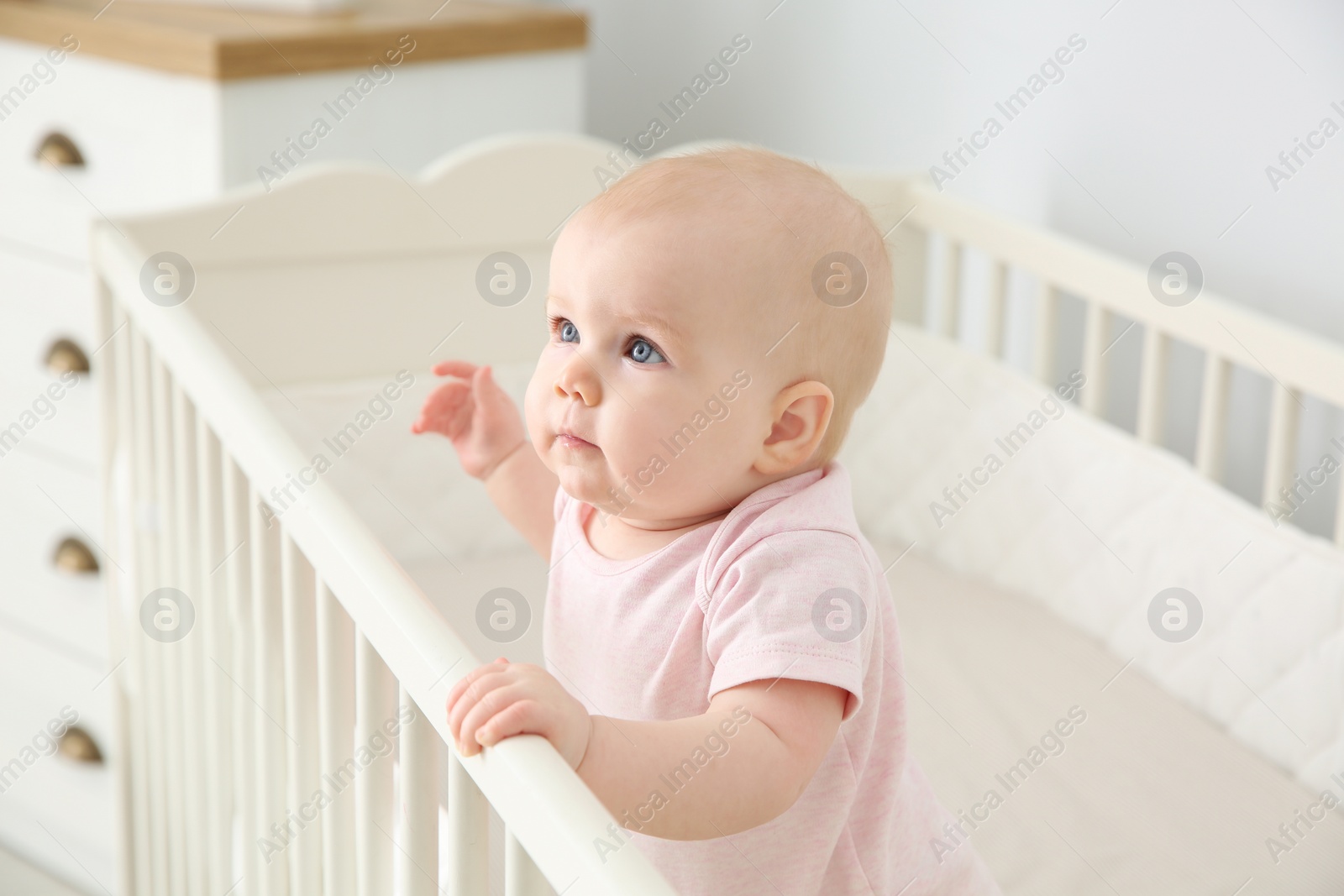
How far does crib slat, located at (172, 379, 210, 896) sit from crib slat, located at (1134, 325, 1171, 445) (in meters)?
0.85

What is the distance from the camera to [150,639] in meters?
1.27

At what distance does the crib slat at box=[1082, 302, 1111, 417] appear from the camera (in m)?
1.40

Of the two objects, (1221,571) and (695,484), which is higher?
(695,484)

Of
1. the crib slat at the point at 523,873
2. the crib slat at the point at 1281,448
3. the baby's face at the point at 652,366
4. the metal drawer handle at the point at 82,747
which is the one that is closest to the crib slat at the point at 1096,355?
the crib slat at the point at 1281,448

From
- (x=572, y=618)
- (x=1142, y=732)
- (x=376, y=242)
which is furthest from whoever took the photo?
(x=376, y=242)

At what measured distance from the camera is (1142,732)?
49.5 inches

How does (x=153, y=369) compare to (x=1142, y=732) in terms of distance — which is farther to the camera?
(x=1142, y=732)

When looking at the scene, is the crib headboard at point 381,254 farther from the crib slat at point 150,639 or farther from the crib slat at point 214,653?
the crib slat at point 214,653

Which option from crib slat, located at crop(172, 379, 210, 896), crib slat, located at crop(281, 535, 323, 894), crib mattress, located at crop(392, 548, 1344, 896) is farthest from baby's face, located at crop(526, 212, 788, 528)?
crib mattress, located at crop(392, 548, 1344, 896)

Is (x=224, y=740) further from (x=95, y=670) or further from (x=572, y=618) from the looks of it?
(x=95, y=670)

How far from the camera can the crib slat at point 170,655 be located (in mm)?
1144

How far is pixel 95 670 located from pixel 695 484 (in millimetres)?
1396

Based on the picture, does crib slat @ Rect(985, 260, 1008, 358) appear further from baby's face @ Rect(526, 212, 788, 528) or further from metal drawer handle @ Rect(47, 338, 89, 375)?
metal drawer handle @ Rect(47, 338, 89, 375)

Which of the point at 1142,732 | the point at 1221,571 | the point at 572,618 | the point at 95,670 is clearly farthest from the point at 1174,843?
the point at 95,670
